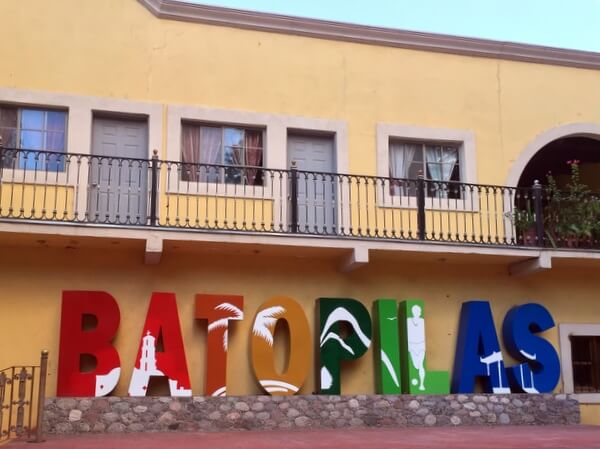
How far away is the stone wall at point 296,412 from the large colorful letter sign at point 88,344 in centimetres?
33

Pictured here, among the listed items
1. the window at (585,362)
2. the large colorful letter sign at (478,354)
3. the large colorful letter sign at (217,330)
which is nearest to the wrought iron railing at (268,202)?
the large colorful letter sign at (217,330)

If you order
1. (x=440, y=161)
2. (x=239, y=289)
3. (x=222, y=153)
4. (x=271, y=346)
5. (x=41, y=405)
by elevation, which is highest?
(x=440, y=161)

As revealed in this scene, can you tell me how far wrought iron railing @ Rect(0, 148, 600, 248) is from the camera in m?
12.3

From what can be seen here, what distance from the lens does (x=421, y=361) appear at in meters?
13.1

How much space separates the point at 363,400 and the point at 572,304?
4.87m

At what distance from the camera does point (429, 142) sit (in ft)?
48.5

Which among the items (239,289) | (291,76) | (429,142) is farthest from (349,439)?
(291,76)

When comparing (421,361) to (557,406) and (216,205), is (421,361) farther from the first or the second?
(216,205)

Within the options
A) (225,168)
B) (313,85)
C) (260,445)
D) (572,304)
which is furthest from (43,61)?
(572,304)

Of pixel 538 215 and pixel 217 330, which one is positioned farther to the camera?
pixel 538 215

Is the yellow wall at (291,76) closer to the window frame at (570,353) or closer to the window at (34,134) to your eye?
the window at (34,134)

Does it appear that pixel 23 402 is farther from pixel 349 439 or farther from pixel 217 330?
pixel 349 439

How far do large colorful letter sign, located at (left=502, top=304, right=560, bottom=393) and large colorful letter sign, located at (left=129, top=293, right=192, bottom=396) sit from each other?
5.84 meters

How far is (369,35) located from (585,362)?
746 centimetres
